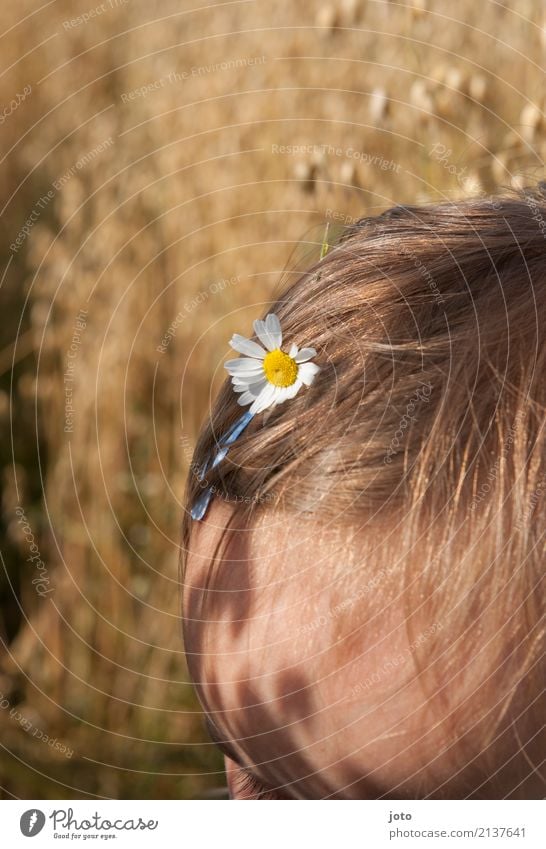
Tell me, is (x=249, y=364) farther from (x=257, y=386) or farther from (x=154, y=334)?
(x=154, y=334)

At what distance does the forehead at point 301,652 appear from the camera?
20.0 inches

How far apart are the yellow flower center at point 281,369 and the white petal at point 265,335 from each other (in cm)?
1

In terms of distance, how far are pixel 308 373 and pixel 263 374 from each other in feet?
0.13

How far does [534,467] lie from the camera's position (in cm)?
50

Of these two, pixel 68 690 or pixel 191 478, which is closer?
pixel 191 478

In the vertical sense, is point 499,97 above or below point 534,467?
above

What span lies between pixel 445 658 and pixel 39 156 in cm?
129
